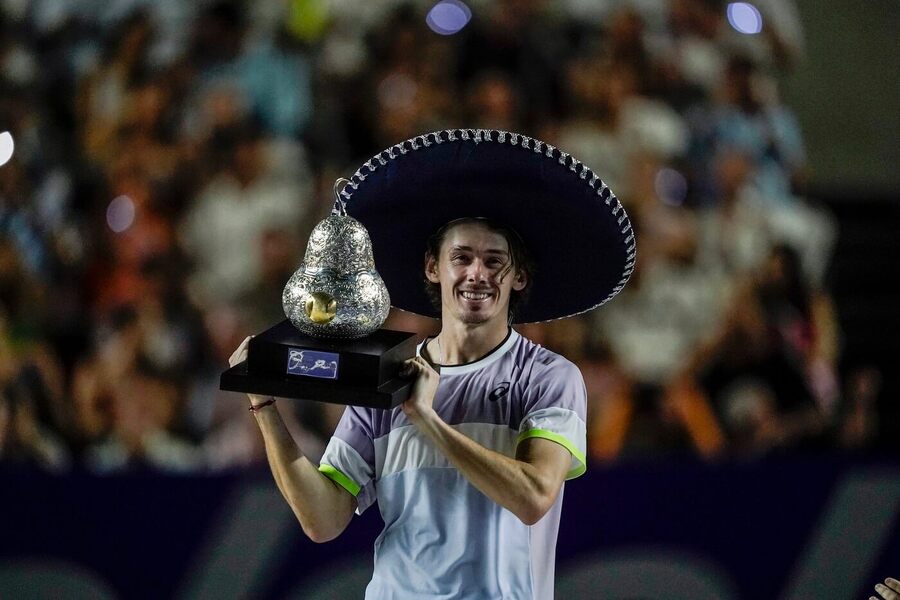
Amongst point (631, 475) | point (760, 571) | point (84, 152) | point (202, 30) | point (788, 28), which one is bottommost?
point (760, 571)

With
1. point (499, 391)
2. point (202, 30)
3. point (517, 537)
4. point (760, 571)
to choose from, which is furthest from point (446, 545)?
point (202, 30)

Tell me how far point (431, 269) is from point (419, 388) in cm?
39

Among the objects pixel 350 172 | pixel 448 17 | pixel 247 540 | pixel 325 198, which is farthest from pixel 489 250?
pixel 448 17

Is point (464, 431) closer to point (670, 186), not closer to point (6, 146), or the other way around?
point (670, 186)

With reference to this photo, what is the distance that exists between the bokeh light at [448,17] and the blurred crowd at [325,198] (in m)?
0.05

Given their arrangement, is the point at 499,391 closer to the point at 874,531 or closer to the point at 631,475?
the point at 631,475

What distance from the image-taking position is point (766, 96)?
6484 millimetres

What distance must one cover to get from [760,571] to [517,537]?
72.5 inches

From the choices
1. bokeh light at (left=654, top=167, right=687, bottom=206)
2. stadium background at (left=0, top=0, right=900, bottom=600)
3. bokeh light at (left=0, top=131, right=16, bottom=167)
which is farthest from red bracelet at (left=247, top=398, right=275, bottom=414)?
bokeh light at (left=0, top=131, right=16, bottom=167)

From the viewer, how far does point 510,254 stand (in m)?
2.57

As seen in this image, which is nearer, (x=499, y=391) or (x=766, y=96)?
(x=499, y=391)

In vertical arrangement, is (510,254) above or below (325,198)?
below

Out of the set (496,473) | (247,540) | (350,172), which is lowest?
(247,540)

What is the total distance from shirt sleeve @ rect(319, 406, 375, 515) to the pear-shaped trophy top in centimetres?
26
